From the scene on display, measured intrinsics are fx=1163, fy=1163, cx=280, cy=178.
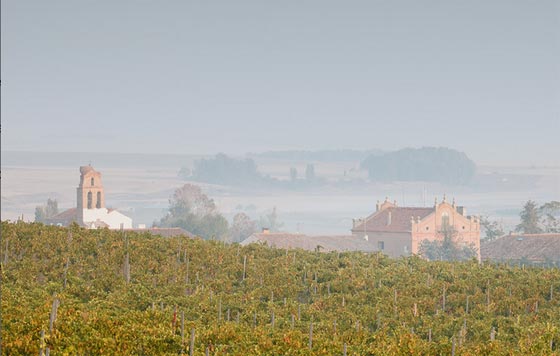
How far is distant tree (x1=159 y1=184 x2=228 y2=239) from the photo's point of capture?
128 metres

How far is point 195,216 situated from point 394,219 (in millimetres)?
23589

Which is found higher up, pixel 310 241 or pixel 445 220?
pixel 445 220

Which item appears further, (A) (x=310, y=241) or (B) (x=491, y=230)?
(B) (x=491, y=230)

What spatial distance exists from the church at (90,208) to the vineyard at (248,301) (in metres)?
71.3

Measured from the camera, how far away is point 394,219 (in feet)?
397

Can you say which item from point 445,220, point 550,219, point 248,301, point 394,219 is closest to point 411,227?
point 394,219

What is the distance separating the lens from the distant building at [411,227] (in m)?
119

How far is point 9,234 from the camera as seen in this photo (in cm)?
4888

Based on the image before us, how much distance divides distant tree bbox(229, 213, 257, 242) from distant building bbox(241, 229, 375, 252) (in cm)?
3016

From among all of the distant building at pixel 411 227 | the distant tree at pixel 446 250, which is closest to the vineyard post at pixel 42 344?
the distant tree at pixel 446 250

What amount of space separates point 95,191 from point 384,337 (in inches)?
3819

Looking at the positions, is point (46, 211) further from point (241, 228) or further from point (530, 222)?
point (530, 222)

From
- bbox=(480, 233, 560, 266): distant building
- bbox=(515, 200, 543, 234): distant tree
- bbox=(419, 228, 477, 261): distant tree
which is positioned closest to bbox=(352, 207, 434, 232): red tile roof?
bbox=(419, 228, 477, 261): distant tree

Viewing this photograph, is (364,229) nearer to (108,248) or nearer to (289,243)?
(289,243)
